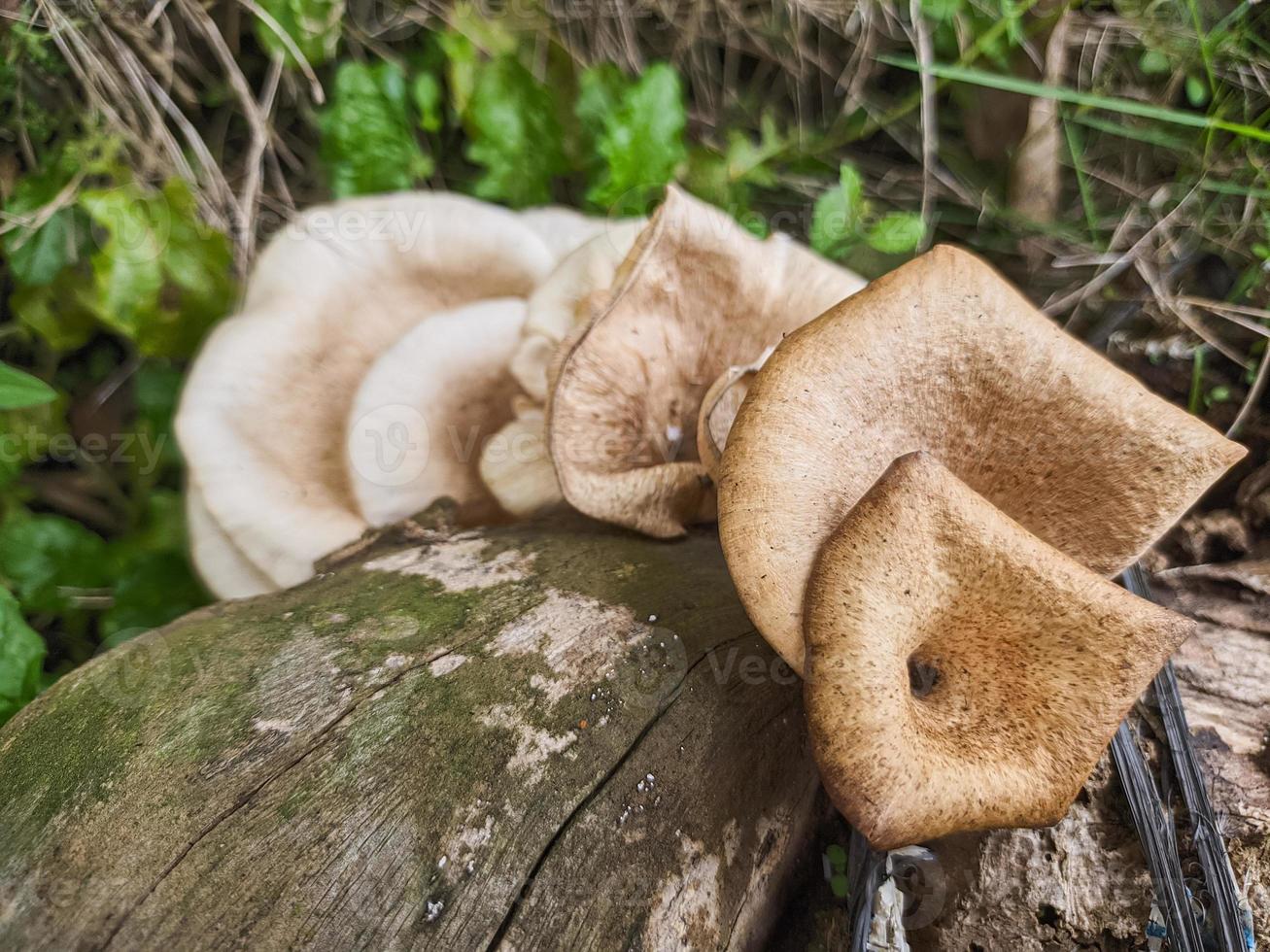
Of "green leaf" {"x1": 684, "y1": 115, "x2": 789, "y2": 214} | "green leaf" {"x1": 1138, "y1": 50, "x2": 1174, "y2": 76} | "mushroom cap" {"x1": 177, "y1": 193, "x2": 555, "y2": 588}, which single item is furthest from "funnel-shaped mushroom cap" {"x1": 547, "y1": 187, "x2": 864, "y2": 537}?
"green leaf" {"x1": 1138, "y1": 50, "x2": 1174, "y2": 76}

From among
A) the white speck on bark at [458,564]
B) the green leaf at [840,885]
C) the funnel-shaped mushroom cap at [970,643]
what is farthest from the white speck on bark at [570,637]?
the green leaf at [840,885]

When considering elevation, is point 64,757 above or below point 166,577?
above

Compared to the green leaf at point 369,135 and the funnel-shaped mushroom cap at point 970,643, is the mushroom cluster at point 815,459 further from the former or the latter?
the green leaf at point 369,135

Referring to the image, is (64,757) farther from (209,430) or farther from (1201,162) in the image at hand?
(1201,162)

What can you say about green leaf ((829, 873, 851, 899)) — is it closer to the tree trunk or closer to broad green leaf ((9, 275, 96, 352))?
the tree trunk

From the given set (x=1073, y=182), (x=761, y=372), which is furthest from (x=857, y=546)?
(x=1073, y=182)

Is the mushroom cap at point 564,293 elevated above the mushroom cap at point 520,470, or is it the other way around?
the mushroom cap at point 564,293
